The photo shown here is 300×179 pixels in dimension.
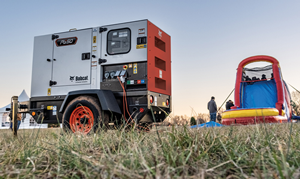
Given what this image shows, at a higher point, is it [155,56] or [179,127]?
[155,56]

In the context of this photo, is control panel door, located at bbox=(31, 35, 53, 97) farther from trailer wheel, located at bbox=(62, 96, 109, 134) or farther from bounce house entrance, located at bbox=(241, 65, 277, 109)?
bounce house entrance, located at bbox=(241, 65, 277, 109)

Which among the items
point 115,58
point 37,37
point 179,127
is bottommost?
point 179,127

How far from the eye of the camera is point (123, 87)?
18.4ft

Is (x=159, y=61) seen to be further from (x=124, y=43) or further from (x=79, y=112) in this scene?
(x=79, y=112)

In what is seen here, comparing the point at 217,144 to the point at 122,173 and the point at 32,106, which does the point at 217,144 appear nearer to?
the point at 122,173

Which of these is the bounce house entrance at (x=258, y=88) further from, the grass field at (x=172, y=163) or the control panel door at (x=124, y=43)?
the grass field at (x=172, y=163)

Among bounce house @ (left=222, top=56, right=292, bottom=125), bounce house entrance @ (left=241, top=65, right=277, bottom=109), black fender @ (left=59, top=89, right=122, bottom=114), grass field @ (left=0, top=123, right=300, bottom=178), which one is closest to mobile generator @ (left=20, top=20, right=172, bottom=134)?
black fender @ (left=59, top=89, right=122, bottom=114)

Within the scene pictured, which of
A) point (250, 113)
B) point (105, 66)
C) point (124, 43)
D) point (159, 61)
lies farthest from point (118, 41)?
point (250, 113)

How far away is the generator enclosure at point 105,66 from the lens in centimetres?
568

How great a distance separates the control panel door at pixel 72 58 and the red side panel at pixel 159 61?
1580 millimetres

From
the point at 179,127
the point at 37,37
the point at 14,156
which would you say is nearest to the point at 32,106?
the point at 37,37

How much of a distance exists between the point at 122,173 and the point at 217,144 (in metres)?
0.84

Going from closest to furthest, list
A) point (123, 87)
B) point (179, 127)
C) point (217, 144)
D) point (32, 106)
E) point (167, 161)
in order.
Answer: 1. point (167, 161)
2. point (217, 144)
3. point (179, 127)
4. point (123, 87)
5. point (32, 106)

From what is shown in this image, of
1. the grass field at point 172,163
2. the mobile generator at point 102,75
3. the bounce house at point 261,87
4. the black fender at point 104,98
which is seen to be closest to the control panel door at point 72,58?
the mobile generator at point 102,75
